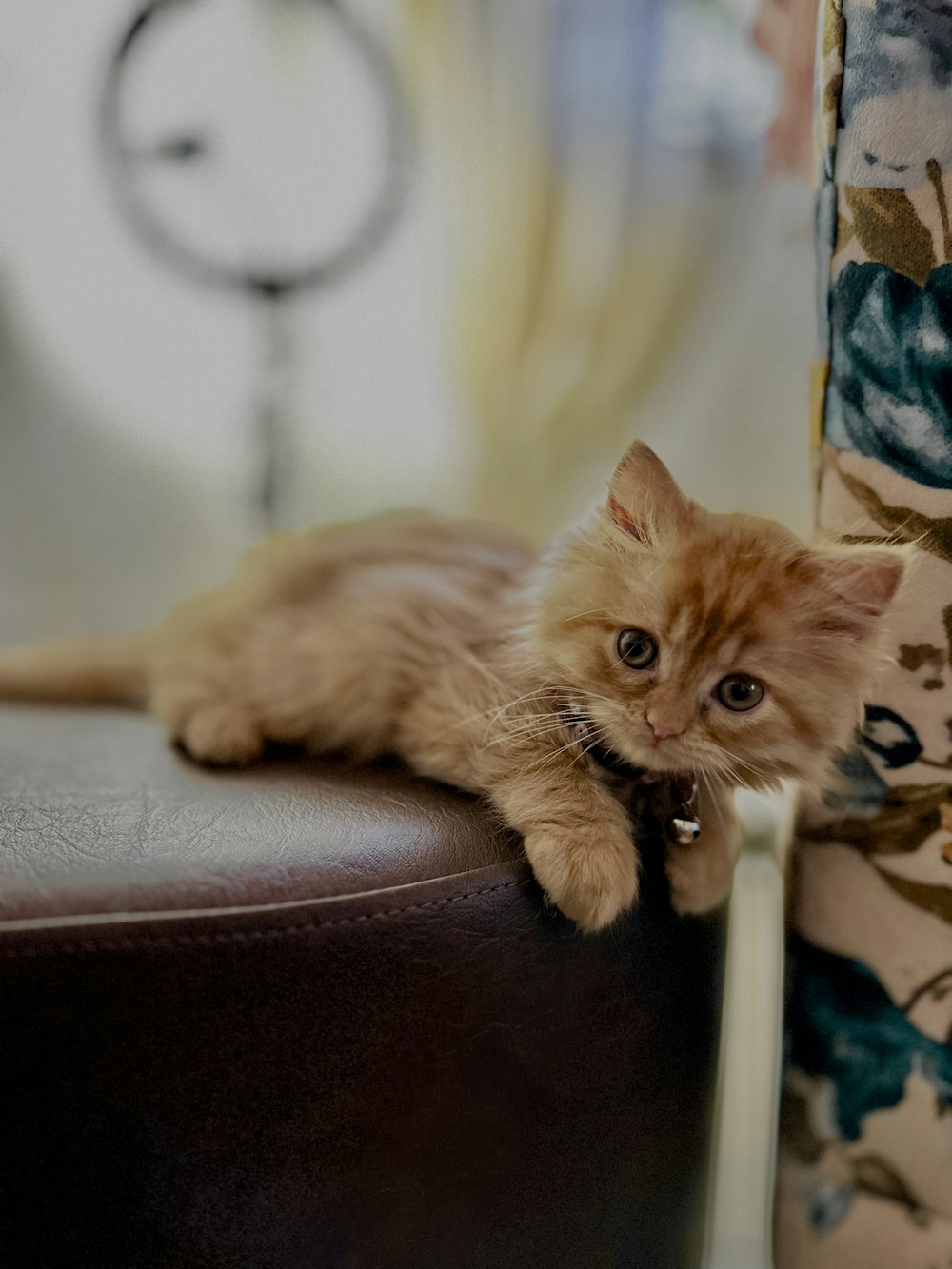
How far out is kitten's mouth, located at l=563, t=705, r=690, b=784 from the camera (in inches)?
36.7

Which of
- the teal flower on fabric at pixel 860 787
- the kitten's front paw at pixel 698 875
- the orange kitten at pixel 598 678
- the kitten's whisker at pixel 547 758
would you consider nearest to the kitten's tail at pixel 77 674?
the orange kitten at pixel 598 678

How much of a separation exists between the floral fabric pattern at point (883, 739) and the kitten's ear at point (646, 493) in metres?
0.18

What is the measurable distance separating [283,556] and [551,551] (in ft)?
1.43

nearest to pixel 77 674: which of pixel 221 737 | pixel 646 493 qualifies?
pixel 221 737

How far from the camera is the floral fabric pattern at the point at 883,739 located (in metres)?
0.86

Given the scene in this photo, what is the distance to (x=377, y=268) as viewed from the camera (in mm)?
1789

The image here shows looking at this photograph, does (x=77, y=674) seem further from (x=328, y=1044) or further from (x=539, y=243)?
(x=539, y=243)

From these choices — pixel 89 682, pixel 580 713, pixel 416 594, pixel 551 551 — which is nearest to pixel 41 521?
pixel 89 682

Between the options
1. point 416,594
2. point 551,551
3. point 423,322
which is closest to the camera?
point 551,551

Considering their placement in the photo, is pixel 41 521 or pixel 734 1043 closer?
pixel 734 1043

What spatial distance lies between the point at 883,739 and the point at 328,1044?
60 cm

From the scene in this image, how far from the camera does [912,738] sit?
3.07 feet

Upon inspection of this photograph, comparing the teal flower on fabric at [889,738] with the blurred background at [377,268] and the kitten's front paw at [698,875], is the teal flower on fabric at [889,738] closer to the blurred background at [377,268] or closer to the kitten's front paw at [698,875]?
the kitten's front paw at [698,875]

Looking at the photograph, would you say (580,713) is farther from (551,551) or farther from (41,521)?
(41,521)
